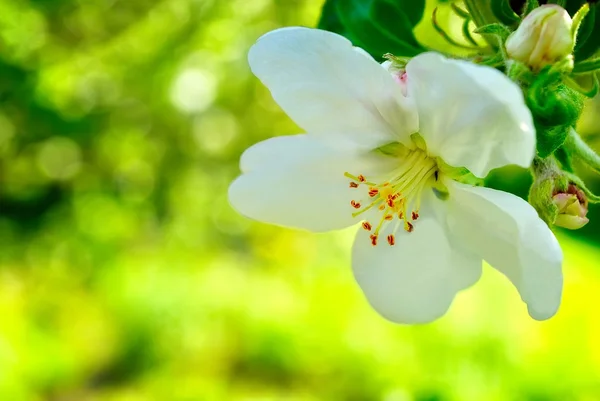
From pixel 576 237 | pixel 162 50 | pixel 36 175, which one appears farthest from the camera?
pixel 36 175

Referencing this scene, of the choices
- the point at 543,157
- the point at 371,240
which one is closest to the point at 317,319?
the point at 371,240

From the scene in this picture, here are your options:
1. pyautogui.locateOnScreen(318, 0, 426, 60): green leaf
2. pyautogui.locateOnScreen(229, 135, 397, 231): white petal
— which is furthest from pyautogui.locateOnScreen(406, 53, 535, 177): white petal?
pyautogui.locateOnScreen(318, 0, 426, 60): green leaf

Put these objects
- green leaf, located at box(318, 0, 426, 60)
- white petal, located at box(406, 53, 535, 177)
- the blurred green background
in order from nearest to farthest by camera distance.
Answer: white petal, located at box(406, 53, 535, 177), green leaf, located at box(318, 0, 426, 60), the blurred green background

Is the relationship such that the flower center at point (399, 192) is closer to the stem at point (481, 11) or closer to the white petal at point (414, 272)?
the white petal at point (414, 272)

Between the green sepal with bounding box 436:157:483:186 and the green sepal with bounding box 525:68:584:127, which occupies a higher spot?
the green sepal with bounding box 525:68:584:127

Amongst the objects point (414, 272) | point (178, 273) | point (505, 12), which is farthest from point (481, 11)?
point (178, 273)

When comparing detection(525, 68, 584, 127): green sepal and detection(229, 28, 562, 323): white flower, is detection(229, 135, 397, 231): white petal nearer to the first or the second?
detection(229, 28, 562, 323): white flower

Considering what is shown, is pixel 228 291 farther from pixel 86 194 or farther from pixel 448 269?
pixel 448 269
